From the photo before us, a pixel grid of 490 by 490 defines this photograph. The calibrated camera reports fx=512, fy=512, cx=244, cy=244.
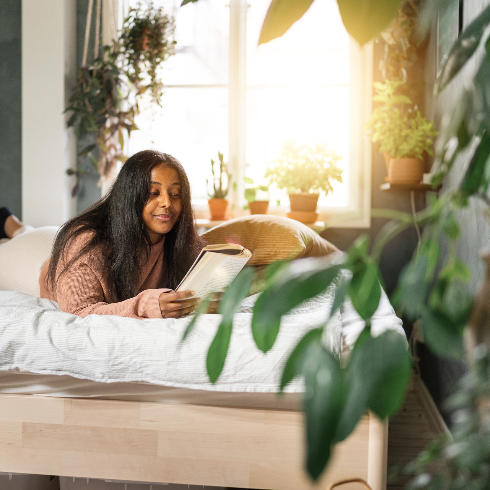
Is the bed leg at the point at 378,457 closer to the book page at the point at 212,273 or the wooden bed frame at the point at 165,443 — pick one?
the wooden bed frame at the point at 165,443

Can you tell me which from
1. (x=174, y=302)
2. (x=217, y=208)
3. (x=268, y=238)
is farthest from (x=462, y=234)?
(x=217, y=208)

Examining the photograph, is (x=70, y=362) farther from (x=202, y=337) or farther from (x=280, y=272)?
(x=280, y=272)

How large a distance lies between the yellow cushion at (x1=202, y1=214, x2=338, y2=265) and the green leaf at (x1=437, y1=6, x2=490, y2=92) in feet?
4.56

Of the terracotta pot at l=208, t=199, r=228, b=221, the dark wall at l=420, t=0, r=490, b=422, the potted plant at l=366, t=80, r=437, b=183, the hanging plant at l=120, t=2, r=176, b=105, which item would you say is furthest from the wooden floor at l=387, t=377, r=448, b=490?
the hanging plant at l=120, t=2, r=176, b=105

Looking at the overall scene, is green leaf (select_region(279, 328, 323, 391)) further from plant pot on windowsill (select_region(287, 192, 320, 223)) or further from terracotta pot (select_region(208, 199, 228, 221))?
terracotta pot (select_region(208, 199, 228, 221))

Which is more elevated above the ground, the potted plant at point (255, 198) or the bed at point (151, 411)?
the potted plant at point (255, 198)

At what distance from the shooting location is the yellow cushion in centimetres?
185

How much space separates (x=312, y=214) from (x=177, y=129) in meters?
1.11

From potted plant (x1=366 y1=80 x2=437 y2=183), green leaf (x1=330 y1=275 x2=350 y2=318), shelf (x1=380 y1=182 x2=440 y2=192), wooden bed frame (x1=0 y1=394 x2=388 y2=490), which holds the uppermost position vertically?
potted plant (x1=366 y1=80 x2=437 y2=183)

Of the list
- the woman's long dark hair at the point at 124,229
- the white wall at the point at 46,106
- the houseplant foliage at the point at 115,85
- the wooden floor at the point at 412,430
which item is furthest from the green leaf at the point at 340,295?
the white wall at the point at 46,106

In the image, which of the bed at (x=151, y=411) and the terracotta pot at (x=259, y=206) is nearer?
the bed at (x=151, y=411)

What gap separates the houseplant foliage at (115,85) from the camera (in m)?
2.99

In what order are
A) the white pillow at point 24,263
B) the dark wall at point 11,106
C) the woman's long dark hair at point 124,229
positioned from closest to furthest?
the woman's long dark hair at point 124,229 → the white pillow at point 24,263 → the dark wall at point 11,106

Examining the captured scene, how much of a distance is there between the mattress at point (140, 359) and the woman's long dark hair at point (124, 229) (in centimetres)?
27
